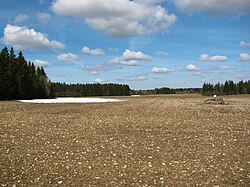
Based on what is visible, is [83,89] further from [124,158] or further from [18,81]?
[124,158]

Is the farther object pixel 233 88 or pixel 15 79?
pixel 233 88

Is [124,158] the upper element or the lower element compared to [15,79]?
lower

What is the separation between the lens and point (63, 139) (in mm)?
14789

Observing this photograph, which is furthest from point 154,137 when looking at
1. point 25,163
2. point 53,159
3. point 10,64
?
point 10,64

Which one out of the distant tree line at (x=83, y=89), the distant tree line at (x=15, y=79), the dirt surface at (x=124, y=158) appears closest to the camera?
the dirt surface at (x=124, y=158)

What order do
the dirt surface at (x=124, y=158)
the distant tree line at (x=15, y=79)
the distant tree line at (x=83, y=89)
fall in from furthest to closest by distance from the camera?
the distant tree line at (x=83, y=89) → the distant tree line at (x=15, y=79) → the dirt surface at (x=124, y=158)

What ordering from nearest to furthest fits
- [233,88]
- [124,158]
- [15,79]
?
[124,158], [15,79], [233,88]

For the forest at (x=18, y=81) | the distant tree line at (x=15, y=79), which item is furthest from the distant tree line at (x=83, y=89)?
the distant tree line at (x=15, y=79)

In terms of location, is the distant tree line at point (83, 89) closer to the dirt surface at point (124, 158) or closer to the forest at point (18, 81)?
the forest at point (18, 81)

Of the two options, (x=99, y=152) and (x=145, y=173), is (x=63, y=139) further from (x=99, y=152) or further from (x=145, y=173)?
(x=145, y=173)

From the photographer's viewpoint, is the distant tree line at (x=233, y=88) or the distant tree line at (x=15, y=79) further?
the distant tree line at (x=233, y=88)

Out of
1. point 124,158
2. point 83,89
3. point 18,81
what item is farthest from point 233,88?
point 124,158

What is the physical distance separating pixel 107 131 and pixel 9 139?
6398 millimetres

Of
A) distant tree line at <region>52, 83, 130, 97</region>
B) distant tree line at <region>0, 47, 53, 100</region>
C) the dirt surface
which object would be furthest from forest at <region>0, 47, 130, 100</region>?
distant tree line at <region>52, 83, 130, 97</region>
